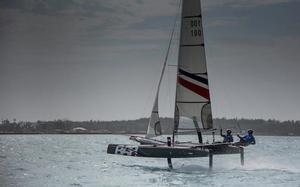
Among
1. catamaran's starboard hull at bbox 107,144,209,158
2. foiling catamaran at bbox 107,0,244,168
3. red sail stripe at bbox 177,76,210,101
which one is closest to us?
catamaran's starboard hull at bbox 107,144,209,158

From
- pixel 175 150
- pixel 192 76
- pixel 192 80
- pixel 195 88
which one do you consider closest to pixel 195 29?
pixel 192 76

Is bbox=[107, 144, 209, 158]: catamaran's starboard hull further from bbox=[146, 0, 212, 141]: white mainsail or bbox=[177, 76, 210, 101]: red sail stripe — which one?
bbox=[177, 76, 210, 101]: red sail stripe

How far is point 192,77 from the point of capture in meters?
33.5

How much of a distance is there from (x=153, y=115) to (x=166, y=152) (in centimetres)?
424

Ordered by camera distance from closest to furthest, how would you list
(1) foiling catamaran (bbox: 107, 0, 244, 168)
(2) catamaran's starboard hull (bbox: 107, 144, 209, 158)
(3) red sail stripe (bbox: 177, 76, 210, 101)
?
(2) catamaran's starboard hull (bbox: 107, 144, 209, 158), (1) foiling catamaran (bbox: 107, 0, 244, 168), (3) red sail stripe (bbox: 177, 76, 210, 101)

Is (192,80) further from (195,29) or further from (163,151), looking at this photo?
(163,151)

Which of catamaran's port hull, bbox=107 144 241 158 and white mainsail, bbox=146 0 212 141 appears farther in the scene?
white mainsail, bbox=146 0 212 141

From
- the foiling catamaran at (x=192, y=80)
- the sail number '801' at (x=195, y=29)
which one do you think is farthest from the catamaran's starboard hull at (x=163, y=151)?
the sail number '801' at (x=195, y=29)

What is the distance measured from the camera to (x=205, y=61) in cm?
3356

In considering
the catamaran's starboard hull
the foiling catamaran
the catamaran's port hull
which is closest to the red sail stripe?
the foiling catamaran

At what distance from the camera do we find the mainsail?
110 ft

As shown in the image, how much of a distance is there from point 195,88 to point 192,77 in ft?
2.30

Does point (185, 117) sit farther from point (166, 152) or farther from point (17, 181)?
point (17, 181)

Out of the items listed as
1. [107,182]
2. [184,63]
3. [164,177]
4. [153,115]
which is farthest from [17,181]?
[184,63]
